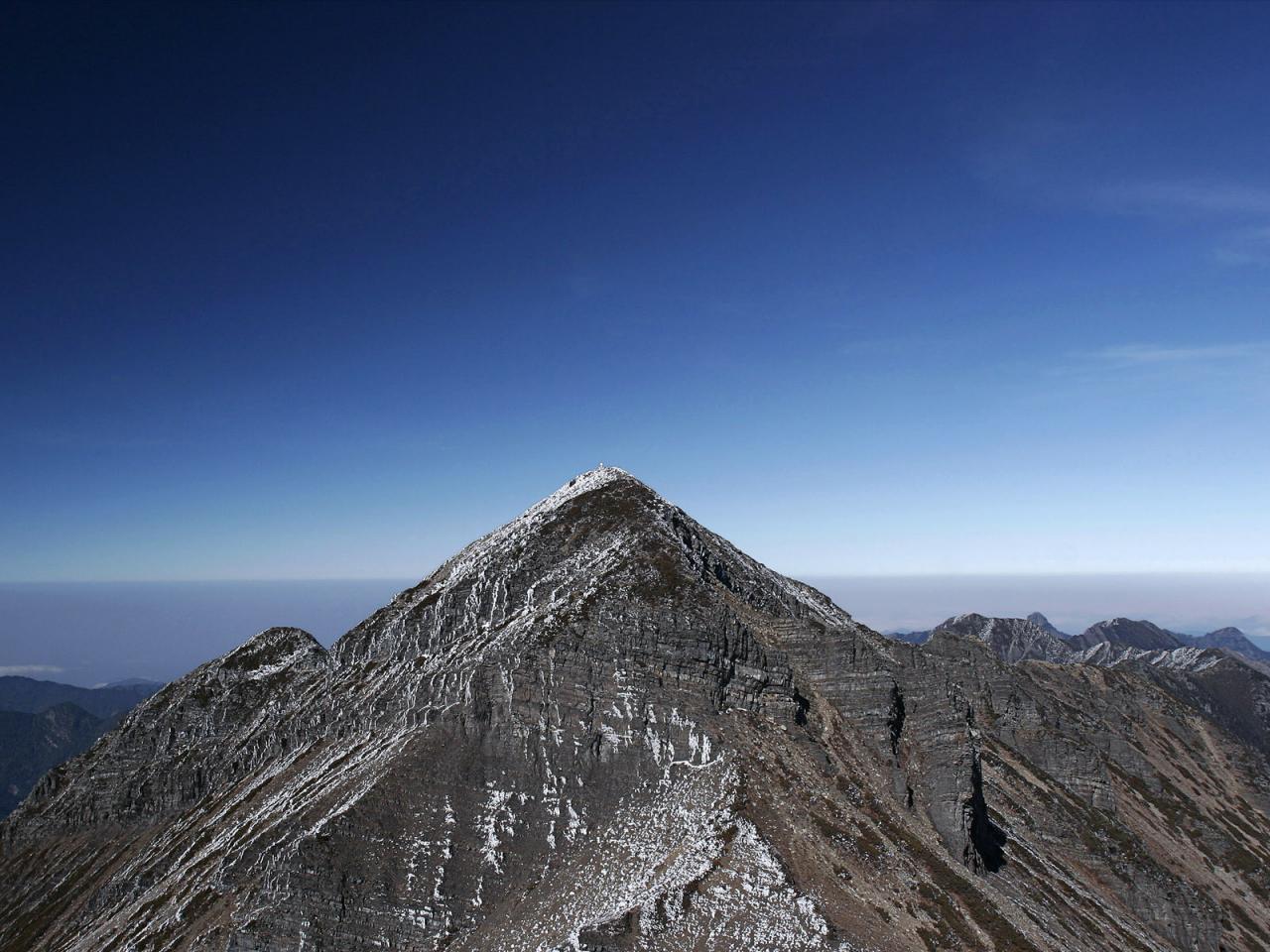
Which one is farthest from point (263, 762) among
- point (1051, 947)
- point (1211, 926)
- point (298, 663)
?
point (1211, 926)

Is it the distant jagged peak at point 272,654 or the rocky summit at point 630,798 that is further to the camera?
the distant jagged peak at point 272,654

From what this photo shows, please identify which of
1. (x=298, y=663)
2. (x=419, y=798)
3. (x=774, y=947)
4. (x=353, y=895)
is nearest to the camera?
(x=774, y=947)

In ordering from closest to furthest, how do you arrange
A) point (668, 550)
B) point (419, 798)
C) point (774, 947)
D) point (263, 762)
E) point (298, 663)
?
1. point (774, 947)
2. point (419, 798)
3. point (668, 550)
4. point (263, 762)
5. point (298, 663)

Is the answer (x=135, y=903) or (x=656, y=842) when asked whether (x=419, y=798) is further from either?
(x=135, y=903)

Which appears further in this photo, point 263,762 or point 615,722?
point 263,762

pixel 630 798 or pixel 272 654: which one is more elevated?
pixel 272 654

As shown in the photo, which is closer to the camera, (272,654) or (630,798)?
(630,798)

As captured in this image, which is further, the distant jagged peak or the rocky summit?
the distant jagged peak

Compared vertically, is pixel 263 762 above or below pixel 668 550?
below
